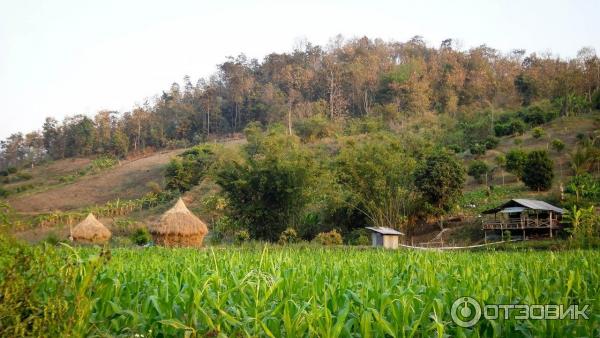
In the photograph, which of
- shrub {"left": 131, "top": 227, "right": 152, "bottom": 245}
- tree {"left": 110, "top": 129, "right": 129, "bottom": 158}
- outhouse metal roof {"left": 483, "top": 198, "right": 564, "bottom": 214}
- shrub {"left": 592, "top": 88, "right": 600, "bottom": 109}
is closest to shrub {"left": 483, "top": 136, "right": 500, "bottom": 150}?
shrub {"left": 592, "top": 88, "right": 600, "bottom": 109}

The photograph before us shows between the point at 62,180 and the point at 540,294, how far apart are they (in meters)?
53.2

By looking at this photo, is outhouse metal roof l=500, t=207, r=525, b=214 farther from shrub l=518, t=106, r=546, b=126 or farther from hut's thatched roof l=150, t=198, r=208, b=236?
shrub l=518, t=106, r=546, b=126

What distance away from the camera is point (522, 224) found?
21969mm

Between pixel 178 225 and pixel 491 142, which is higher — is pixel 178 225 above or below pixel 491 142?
below

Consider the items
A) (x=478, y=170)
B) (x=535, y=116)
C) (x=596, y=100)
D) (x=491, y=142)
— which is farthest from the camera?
(x=596, y=100)

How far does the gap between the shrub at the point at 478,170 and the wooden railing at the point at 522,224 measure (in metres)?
8.95

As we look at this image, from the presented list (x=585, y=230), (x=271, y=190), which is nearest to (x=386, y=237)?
(x=585, y=230)

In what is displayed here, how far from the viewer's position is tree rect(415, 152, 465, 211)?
2538 cm

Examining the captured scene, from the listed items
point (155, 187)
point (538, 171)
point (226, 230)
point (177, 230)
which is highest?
point (538, 171)

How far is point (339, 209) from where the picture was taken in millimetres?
27031

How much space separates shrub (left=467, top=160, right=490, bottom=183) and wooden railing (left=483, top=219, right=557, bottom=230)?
895 cm

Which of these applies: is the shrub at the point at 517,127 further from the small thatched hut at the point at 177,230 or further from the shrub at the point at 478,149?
the small thatched hut at the point at 177,230

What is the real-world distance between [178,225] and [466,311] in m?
18.3

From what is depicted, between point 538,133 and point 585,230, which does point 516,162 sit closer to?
point 538,133
